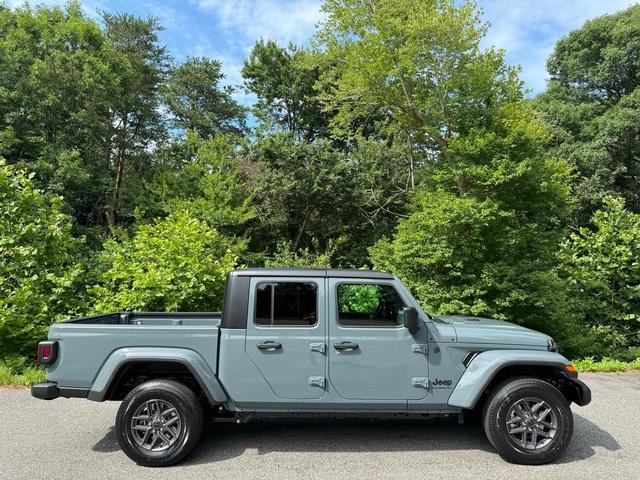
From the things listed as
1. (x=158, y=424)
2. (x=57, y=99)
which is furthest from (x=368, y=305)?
(x=57, y=99)

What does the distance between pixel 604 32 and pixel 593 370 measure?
81.7ft

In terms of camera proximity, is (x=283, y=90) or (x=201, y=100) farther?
(x=201, y=100)

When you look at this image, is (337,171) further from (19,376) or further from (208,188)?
(19,376)

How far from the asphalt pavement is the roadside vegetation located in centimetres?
276

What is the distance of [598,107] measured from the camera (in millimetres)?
22703

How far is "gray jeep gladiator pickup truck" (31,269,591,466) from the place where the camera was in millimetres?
3781

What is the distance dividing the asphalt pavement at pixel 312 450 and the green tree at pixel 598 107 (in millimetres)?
17377

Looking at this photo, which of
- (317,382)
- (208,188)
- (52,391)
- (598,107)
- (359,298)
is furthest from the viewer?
(598,107)

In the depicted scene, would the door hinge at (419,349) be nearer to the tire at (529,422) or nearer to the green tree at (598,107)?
the tire at (529,422)

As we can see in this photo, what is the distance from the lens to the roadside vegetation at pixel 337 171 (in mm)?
8125

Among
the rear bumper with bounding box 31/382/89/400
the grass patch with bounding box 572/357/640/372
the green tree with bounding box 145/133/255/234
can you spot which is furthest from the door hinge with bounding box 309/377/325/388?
the green tree with bounding box 145/133/255/234

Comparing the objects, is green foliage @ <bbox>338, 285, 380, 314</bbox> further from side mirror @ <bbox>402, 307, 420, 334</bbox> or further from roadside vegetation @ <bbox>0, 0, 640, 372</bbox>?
roadside vegetation @ <bbox>0, 0, 640, 372</bbox>

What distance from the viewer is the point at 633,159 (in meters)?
21.5

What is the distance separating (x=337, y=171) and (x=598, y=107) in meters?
14.5
